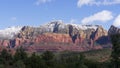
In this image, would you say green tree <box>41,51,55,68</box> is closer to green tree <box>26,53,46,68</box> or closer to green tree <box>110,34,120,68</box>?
green tree <box>26,53,46,68</box>

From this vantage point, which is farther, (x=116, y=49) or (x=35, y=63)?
(x=35, y=63)

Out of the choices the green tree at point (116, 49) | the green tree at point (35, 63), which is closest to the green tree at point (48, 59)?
the green tree at point (35, 63)

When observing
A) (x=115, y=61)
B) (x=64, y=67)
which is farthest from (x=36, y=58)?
(x=115, y=61)

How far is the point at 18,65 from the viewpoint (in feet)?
523

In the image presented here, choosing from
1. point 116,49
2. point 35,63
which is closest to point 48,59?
point 35,63

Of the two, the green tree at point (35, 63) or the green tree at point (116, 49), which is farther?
the green tree at point (35, 63)

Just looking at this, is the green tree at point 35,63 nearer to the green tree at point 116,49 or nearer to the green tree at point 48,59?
the green tree at point 48,59

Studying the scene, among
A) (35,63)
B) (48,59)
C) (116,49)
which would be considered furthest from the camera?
(48,59)

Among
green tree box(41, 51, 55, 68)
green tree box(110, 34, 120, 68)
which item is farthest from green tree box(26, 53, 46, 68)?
Answer: green tree box(110, 34, 120, 68)

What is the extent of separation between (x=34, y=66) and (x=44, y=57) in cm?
1715

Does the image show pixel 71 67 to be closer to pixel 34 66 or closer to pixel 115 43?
pixel 34 66

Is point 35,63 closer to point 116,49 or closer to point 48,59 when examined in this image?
point 48,59

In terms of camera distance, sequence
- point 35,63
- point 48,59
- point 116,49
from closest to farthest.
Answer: point 116,49 < point 35,63 < point 48,59

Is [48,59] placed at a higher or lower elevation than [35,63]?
higher
